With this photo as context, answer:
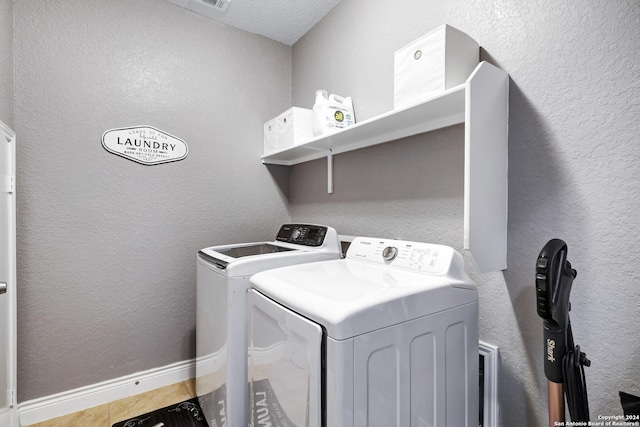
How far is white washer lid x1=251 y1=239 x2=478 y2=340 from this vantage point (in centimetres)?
85

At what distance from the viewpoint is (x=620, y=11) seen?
0.96 metres

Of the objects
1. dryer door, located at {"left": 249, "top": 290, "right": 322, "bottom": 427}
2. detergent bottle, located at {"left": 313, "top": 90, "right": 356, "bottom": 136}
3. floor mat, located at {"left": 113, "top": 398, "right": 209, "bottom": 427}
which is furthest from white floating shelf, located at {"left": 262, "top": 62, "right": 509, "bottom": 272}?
floor mat, located at {"left": 113, "top": 398, "right": 209, "bottom": 427}

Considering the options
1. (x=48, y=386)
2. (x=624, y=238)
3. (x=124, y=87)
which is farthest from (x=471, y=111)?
(x=48, y=386)

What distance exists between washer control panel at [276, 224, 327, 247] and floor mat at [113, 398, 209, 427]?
3.83ft

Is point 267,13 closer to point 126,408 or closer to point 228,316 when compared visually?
point 228,316

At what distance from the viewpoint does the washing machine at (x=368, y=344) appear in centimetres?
84

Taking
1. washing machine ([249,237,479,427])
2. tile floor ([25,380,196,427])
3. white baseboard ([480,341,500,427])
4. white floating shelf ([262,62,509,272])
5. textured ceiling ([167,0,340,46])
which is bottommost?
tile floor ([25,380,196,427])

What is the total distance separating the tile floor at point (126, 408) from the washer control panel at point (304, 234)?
4.06 ft

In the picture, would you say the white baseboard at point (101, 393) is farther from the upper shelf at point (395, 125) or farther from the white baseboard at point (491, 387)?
the white baseboard at point (491, 387)

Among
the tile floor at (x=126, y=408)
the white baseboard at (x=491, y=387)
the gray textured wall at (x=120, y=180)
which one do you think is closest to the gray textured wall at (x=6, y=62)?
the gray textured wall at (x=120, y=180)

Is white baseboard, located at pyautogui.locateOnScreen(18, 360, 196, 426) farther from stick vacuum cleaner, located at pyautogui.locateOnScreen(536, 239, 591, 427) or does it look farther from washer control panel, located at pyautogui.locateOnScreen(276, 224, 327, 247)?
stick vacuum cleaner, located at pyautogui.locateOnScreen(536, 239, 591, 427)

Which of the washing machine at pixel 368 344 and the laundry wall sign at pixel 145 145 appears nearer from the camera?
the washing machine at pixel 368 344

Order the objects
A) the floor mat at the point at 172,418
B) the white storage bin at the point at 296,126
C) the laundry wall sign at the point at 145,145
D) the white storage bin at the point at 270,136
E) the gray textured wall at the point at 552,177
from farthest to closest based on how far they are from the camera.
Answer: the white storage bin at the point at 270,136, the white storage bin at the point at 296,126, the laundry wall sign at the point at 145,145, the floor mat at the point at 172,418, the gray textured wall at the point at 552,177

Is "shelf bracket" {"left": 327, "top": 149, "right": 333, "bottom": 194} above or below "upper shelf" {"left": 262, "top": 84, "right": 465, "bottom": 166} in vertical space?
below
